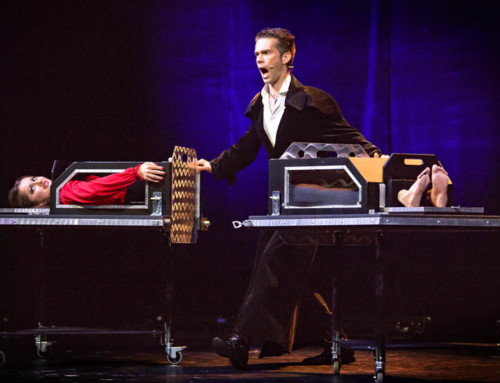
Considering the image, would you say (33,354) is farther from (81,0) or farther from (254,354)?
(81,0)

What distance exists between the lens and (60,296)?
24.5ft

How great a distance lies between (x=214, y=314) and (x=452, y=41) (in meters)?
2.69

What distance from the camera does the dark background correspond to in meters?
6.94

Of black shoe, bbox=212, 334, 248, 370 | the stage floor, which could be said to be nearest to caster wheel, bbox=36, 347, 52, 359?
the stage floor

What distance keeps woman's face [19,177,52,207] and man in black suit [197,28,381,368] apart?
0.94 metres

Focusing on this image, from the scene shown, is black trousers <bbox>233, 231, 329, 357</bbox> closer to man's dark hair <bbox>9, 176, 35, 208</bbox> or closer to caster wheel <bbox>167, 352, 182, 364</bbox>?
caster wheel <bbox>167, 352, 182, 364</bbox>

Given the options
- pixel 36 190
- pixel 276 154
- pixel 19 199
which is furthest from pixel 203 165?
pixel 19 199

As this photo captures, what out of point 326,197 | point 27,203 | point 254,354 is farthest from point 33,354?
point 326,197

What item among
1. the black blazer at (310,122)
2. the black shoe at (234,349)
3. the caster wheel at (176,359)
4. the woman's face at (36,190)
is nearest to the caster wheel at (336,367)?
the black shoe at (234,349)

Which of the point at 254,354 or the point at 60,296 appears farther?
the point at 60,296

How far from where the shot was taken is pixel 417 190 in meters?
4.60

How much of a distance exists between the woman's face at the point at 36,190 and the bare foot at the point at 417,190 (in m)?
2.29

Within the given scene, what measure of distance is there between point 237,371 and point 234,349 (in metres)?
0.12

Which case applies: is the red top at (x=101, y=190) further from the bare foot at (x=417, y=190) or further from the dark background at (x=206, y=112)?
the dark background at (x=206, y=112)
